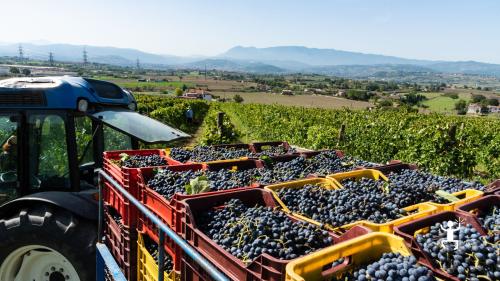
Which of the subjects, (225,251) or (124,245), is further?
(124,245)

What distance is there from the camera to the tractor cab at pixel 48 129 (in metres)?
3.89

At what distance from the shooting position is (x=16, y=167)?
4.00 meters

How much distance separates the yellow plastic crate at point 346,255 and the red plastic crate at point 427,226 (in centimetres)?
8

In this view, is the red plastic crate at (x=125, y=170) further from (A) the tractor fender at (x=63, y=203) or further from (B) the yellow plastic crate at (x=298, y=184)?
(B) the yellow plastic crate at (x=298, y=184)

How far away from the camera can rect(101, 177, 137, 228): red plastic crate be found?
3012mm

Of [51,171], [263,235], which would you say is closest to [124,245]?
[51,171]

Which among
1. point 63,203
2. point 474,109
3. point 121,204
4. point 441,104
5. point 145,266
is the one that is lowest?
point 441,104

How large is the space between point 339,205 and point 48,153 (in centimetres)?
299

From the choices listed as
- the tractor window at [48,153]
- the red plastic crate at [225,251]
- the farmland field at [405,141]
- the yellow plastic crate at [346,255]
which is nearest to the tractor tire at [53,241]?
the tractor window at [48,153]

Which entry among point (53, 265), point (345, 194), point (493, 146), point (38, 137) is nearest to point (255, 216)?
point (345, 194)

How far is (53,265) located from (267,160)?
2264 millimetres

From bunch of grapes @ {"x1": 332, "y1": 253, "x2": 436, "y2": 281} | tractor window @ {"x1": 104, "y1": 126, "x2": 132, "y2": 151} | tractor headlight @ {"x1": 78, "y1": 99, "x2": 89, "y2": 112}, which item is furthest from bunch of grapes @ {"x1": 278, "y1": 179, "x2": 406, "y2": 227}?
tractor window @ {"x1": 104, "y1": 126, "x2": 132, "y2": 151}

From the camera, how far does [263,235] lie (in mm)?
2109

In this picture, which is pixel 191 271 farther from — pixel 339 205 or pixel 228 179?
pixel 228 179
